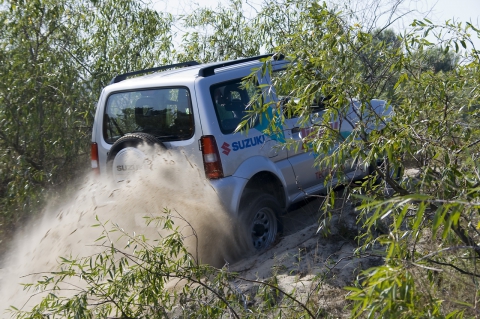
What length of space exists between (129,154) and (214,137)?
0.92m

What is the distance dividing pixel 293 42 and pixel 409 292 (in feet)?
7.47

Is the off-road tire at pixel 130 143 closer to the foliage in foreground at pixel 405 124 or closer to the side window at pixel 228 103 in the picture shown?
the side window at pixel 228 103

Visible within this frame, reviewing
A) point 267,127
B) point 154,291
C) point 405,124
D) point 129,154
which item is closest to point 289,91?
point 267,127

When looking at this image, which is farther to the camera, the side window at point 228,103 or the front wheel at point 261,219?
the front wheel at point 261,219

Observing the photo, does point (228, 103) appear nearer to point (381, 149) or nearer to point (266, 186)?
point (266, 186)

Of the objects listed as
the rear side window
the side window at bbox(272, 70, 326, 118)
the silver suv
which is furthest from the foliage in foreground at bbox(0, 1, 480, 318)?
the rear side window

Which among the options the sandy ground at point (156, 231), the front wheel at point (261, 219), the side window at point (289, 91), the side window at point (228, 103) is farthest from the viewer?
the front wheel at point (261, 219)

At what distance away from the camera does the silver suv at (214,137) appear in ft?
19.6

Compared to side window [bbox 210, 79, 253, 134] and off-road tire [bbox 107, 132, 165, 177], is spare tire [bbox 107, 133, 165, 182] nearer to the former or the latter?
off-road tire [bbox 107, 132, 165, 177]

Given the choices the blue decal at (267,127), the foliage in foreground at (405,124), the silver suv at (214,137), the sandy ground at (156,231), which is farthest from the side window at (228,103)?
the foliage in foreground at (405,124)

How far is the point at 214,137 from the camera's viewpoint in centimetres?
593

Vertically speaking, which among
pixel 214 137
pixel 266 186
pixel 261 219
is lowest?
pixel 261 219

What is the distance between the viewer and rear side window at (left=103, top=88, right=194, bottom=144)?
6.12m

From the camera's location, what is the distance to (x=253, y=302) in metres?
4.68
